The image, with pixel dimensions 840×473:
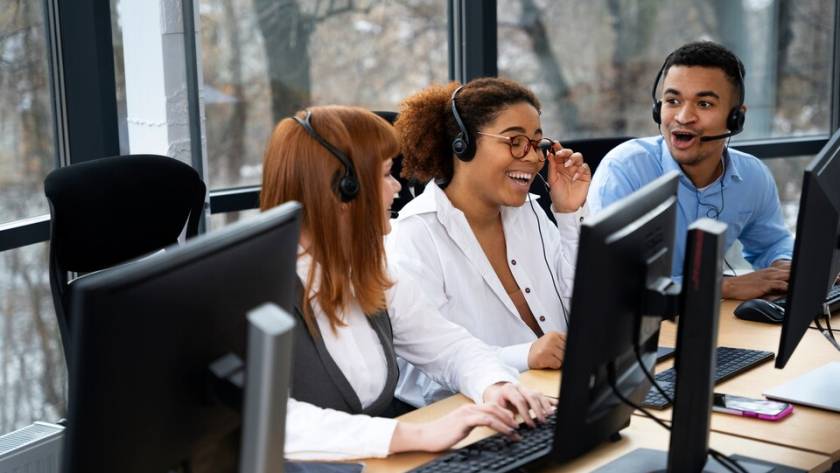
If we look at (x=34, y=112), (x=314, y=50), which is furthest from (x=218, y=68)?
(x=34, y=112)

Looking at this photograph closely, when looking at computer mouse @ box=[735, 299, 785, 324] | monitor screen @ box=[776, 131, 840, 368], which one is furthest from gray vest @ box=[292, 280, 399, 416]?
computer mouse @ box=[735, 299, 785, 324]

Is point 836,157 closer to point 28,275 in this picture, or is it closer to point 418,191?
point 418,191

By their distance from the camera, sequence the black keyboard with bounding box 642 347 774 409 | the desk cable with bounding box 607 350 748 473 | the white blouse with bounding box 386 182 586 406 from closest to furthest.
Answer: the desk cable with bounding box 607 350 748 473
the black keyboard with bounding box 642 347 774 409
the white blouse with bounding box 386 182 586 406

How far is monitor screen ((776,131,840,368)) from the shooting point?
5.42 feet

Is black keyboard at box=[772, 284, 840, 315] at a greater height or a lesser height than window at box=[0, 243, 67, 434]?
greater

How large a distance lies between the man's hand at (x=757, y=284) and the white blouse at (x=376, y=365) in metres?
0.84

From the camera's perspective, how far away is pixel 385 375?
6.07ft

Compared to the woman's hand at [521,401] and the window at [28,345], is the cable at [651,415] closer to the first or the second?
the woman's hand at [521,401]

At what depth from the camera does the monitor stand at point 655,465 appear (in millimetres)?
1508

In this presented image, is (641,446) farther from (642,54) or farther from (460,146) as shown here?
(642,54)

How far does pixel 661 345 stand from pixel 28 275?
174 centimetres

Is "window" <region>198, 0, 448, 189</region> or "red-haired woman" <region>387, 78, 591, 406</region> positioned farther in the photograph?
"window" <region>198, 0, 448, 189</region>

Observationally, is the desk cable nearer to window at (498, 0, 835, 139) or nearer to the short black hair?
the short black hair

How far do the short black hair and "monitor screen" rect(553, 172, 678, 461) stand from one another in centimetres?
143
